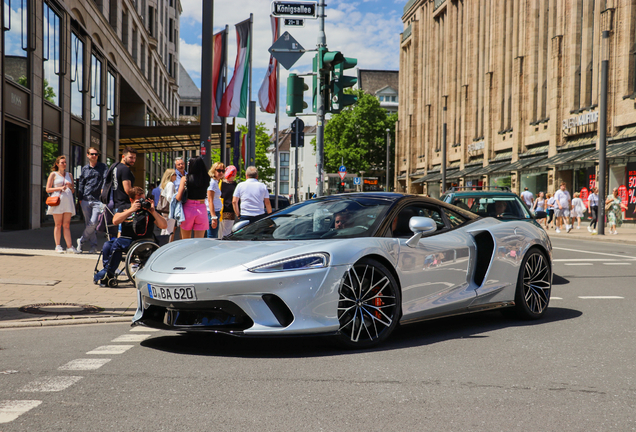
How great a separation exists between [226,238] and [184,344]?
104cm

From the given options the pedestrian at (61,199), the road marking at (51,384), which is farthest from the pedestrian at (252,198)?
the road marking at (51,384)

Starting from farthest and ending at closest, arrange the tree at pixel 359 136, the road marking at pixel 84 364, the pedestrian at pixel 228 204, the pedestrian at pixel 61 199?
the tree at pixel 359 136 → the pedestrian at pixel 228 204 → the pedestrian at pixel 61 199 → the road marking at pixel 84 364

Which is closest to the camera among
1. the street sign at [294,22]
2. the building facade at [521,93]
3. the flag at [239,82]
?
the street sign at [294,22]

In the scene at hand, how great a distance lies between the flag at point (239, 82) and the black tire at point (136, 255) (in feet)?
44.3

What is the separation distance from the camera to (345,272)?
5.39m

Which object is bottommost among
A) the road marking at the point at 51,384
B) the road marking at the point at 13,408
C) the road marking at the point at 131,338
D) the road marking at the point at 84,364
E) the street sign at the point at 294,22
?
the road marking at the point at 131,338

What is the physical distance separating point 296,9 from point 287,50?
0.81m

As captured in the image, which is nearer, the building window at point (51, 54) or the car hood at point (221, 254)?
the car hood at point (221, 254)

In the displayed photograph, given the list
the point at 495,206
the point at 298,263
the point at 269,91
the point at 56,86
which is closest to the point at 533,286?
the point at 298,263

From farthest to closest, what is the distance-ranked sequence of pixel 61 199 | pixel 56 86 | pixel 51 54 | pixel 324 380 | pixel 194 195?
1. pixel 56 86
2. pixel 51 54
3. pixel 61 199
4. pixel 194 195
5. pixel 324 380

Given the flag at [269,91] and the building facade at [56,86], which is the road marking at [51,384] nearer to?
the building facade at [56,86]

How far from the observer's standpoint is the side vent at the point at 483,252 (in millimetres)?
6684

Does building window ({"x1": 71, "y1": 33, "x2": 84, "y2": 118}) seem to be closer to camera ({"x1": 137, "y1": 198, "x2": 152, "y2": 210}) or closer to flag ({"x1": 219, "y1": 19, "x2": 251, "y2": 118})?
flag ({"x1": 219, "y1": 19, "x2": 251, "y2": 118})

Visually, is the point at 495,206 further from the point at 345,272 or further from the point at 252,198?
the point at 345,272
